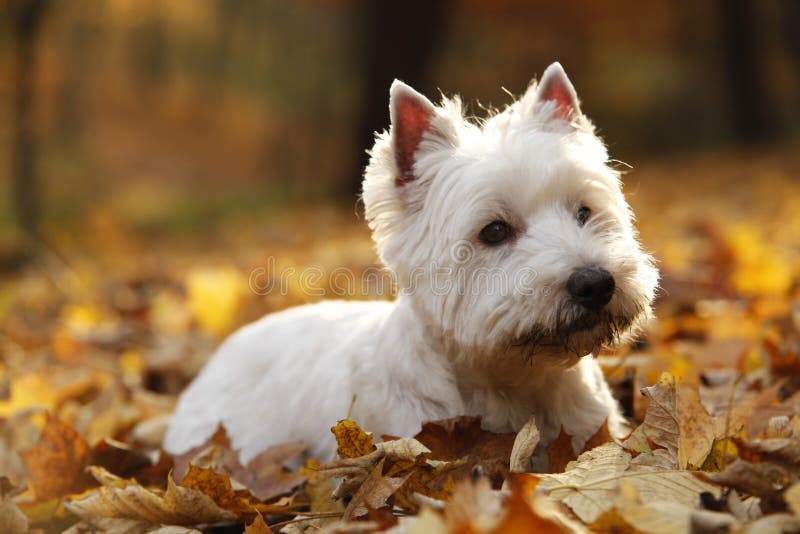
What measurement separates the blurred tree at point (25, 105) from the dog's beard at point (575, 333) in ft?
27.1

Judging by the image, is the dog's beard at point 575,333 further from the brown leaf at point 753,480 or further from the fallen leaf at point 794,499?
the fallen leaf at point 794,499

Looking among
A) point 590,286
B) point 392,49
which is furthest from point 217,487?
point 392,49

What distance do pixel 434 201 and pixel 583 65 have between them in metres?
24.4

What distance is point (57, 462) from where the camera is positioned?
9.22 feet

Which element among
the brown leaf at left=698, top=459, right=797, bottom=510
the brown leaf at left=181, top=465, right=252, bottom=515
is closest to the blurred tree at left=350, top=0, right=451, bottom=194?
the brown leaf at left=181, top=465, right=252, bottom=515

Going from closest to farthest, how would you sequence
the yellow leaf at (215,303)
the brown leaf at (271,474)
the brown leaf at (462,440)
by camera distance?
the brown leaf at (462,440) → the brown leaf at (271,474) → the yellow leaf at (215,303)

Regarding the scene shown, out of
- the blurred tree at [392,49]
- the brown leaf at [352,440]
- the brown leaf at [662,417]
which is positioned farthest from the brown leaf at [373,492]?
the blurred tree at [392,49]

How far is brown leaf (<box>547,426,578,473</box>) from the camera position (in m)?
2.42

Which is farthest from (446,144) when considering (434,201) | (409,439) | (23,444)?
(23,444)

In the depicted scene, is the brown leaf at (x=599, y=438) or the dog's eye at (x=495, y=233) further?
the dog's eye at (x=495, y=233)

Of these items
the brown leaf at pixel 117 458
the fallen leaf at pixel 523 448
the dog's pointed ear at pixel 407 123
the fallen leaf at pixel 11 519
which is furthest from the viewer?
the brown leaf at pixel 117 458

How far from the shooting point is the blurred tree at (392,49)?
1420 centimetres

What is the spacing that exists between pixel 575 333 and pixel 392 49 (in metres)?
12.5

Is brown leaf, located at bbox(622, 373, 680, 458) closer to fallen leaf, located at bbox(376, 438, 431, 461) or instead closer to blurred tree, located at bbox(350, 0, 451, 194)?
fallen leaf, located at bbox(376, 438, 431, 461)
